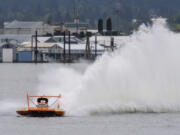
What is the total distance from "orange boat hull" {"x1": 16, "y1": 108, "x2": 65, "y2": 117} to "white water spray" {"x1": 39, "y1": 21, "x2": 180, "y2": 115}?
1045mm

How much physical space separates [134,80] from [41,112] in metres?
5.18

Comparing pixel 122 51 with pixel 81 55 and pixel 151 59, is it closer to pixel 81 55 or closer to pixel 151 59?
pixel 151 59

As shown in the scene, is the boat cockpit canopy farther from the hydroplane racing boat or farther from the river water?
the river water

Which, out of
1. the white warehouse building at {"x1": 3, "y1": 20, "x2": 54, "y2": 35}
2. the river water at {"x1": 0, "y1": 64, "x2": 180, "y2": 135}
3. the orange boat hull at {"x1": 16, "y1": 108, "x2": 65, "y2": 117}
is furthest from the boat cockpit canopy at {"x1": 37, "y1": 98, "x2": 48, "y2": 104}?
the white warehouse building at {"x1": 3, "y1": 20, "x2": 54, "y2": 35}

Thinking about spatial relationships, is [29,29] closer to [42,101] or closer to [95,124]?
[42,101]

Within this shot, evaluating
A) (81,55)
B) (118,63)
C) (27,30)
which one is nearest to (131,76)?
(118,63)

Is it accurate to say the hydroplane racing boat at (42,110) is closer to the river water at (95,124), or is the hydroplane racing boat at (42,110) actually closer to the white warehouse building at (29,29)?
the river water at (95,124)

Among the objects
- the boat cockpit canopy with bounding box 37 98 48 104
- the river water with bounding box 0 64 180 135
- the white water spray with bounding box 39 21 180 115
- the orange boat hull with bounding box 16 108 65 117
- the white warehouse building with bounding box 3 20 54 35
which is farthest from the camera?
the white warehouse building with bounding box 3 20 54 35

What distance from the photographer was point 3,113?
3456 centimetres

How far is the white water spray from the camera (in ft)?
112

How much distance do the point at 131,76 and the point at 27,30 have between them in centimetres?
15838

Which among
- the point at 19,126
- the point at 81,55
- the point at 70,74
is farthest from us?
the point at 81,55

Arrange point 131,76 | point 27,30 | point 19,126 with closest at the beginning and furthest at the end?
point 19,126 → point 131,76 → point 27,30

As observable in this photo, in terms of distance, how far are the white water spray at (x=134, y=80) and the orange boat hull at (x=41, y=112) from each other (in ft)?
3.43
